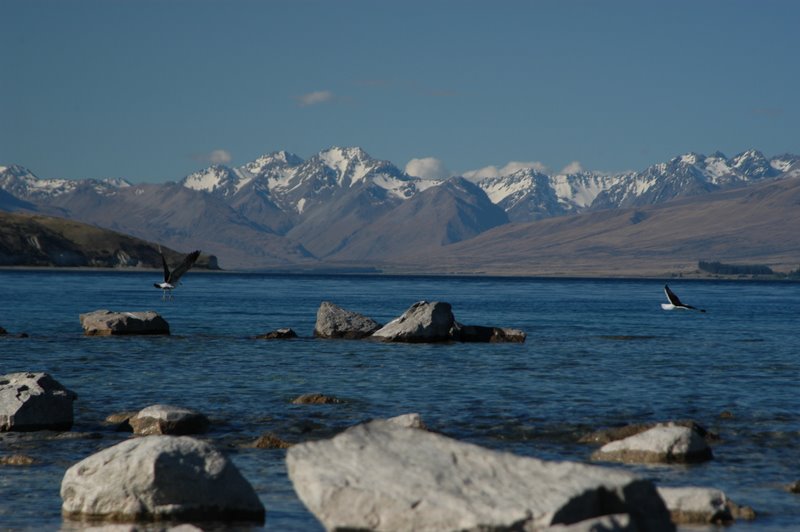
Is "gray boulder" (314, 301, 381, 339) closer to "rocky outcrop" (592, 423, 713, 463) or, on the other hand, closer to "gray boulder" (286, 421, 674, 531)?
"rocky outcrop" (592, 423, 713, 463)

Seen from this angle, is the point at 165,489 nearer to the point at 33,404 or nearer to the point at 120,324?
the point at 33,404

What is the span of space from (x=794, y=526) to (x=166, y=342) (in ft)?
113

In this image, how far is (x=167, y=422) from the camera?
21500mm

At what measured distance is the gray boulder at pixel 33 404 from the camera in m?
21.8

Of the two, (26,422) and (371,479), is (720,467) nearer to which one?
(371,479)

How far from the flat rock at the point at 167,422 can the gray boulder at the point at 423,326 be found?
25.2 m

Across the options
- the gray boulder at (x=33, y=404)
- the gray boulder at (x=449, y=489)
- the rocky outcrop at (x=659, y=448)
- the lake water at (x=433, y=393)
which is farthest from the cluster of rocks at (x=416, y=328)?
the gray boulder at (x=449, y=489)

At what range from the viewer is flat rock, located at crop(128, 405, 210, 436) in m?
21.5

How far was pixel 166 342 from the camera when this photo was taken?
4619cm

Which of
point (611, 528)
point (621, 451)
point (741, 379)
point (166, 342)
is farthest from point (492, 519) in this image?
point (166, 342)

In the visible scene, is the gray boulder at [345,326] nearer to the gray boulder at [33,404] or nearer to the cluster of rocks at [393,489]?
the gray boulder at [33,404]

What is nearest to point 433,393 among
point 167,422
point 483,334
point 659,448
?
point 167,422

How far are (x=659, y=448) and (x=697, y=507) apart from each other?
4396 mm

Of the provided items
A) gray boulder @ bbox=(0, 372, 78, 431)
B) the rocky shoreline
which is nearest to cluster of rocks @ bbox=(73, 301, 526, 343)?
the rocky shoreline
